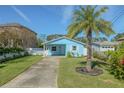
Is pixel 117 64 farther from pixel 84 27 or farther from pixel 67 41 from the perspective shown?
pixel 67 41

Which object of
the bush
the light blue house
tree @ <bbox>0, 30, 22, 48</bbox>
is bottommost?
the bush

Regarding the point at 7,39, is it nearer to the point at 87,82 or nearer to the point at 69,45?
the point at 69,45

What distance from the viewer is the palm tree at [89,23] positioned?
1748 centimetres

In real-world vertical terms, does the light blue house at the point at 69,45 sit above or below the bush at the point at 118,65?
above

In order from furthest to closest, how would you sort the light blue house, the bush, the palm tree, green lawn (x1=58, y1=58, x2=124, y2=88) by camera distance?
the light blue house
the palm tree
the bush
green lawn (x1=58, y1=58, x2=124, y2=88)

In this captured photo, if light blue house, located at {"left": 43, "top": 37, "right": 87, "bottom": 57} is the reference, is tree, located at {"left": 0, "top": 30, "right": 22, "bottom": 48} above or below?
above

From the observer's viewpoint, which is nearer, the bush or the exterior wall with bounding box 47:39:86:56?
the bush

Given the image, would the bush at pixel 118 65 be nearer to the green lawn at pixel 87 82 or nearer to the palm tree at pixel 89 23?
the green lawn at pixel 87 82

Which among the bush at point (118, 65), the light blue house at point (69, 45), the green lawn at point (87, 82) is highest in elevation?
the light blue house at point (69, 45)

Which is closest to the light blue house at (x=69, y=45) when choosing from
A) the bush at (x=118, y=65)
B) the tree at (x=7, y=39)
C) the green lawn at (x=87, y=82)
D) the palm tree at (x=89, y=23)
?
the tree at (x=7, y=39)

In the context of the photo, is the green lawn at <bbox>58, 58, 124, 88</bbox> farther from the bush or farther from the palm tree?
the palm tree

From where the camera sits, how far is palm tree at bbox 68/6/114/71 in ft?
57.4

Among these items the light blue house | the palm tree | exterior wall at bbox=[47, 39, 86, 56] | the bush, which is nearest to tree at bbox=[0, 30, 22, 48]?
the light blue house
